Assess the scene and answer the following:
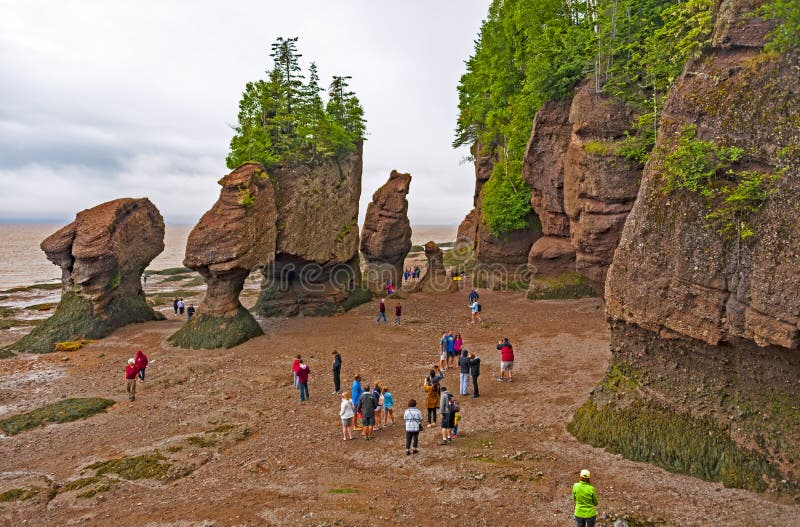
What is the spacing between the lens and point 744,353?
36.5 feet

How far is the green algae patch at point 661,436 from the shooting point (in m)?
10.8

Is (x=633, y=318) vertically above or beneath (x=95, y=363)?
above

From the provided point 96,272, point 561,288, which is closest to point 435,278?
point 561,288

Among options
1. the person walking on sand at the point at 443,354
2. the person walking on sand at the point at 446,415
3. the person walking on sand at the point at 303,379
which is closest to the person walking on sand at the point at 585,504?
the person walking on sand at the point at 446,415

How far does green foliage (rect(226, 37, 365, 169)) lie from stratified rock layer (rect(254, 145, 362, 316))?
3.83 feet

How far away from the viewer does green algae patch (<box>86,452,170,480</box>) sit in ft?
43.5

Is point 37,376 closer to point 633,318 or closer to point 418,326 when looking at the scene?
point 418,326

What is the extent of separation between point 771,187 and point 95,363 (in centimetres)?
3078

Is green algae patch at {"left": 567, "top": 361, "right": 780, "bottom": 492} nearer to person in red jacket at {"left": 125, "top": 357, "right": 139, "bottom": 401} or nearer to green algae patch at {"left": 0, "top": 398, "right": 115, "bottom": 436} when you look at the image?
person in red jacket at {"left": 125, "top": 357, "right": 139, "bottom": 401}

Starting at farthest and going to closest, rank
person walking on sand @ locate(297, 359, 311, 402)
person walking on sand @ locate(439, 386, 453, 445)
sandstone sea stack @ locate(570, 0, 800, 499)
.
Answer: person walking on sand @ locate(297, 359, 311, 402), person walking on sand @ locate(439, 386, 453, 445), sandstone sea stack @ locate(570, 0, 800, 499)

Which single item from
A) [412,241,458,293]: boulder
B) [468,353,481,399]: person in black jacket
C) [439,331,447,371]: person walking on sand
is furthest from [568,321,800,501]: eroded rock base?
[412,241,458,293]: boulder

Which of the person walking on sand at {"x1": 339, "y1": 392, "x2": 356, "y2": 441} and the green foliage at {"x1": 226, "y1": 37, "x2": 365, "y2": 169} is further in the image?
the green foliage at {"x1": 226, "y1": 37, "x2": 365, "y2": 169}

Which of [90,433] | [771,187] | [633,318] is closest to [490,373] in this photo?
[633,318]

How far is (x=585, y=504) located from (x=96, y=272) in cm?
3310
